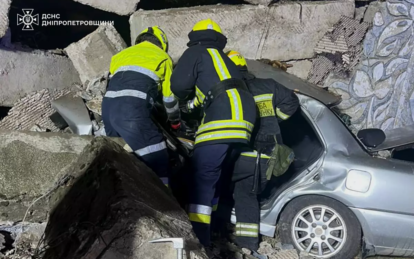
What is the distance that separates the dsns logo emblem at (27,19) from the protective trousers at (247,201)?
11.8 ft

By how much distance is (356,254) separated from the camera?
447 cm

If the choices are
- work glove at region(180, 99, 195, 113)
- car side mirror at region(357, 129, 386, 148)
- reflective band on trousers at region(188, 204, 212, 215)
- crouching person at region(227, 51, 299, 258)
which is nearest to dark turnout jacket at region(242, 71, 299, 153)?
crouching person at region(227, 51, 299, 258)

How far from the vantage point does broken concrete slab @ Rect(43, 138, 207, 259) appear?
1920 millimetres

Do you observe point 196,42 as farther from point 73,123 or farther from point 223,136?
point 73,123

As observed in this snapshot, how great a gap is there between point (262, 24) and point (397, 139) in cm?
263

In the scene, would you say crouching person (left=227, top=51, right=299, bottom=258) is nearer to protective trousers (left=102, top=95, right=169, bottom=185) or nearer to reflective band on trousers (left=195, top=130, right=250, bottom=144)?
reflective band on trousers (left=195, top=130, right=250, bottom=144)

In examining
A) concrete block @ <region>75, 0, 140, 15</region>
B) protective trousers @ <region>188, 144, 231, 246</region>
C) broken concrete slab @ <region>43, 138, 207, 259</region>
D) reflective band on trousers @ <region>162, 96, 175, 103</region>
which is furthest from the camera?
concrete block @ <region>75, 0, 140, 15</region>

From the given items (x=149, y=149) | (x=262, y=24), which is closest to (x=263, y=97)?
(x=149, y=149)

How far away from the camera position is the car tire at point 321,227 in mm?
4414

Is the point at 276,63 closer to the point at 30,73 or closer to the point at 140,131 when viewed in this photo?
the point at 140,131

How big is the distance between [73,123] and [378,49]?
173 inches

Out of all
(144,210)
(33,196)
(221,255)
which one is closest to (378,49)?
(221,255)

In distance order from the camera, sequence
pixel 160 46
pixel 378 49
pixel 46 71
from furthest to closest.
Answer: pixel 378 49 → pixel 46 71 → pixel 160 46

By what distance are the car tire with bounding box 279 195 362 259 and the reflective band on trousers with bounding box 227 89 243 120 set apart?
107cm
